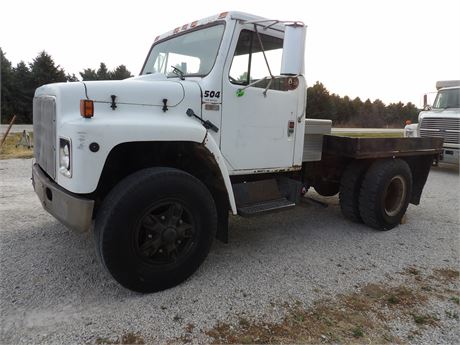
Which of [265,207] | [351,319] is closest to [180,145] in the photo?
[265,207]

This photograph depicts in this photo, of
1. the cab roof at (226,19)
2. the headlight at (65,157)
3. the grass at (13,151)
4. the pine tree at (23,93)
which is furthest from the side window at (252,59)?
the pine tree at (23,93)

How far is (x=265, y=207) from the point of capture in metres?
4.03

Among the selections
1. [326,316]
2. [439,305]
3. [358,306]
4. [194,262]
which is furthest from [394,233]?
[194,262]

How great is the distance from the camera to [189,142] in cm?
335

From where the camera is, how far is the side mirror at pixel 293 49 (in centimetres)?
324

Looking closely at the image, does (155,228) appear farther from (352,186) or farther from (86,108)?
(352,186)

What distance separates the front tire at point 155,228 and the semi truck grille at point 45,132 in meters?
0.71

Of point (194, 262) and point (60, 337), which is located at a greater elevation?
point (194, 262)

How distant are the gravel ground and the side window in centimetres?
194

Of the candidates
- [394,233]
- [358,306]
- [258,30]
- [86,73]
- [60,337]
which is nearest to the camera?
[60,337]

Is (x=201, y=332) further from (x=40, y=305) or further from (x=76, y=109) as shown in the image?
(x=76, y=109)

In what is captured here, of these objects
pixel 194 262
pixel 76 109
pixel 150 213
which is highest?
pixel 76 109

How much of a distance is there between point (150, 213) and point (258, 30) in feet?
7.34

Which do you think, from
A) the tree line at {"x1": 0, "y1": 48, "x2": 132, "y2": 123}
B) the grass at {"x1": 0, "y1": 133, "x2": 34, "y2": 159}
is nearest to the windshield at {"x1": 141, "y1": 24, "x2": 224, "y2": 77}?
the grass at {"x1": 0, "y1": 133, "x2": 34, "y2": 159}
